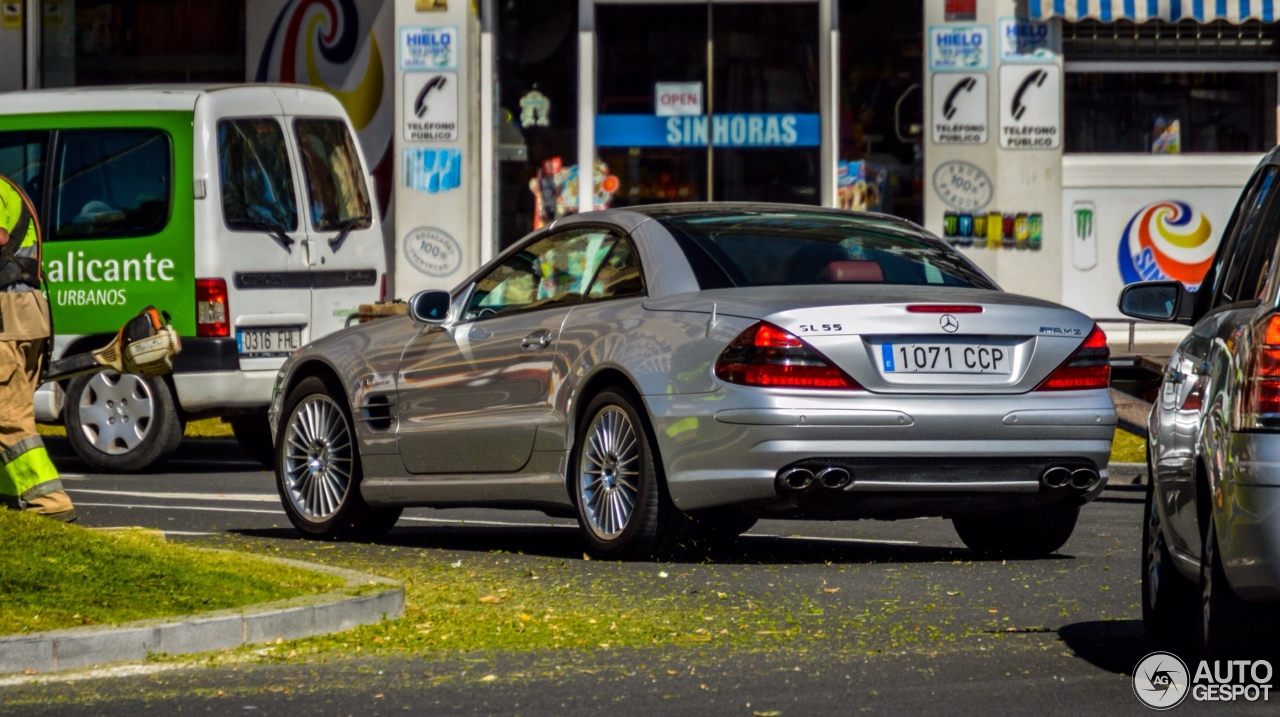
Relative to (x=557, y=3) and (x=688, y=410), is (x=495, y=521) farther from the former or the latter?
(x=557, y=3)

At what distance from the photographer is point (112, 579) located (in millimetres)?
7105

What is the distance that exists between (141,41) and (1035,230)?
849 cm

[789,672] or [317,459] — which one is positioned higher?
[317,459]

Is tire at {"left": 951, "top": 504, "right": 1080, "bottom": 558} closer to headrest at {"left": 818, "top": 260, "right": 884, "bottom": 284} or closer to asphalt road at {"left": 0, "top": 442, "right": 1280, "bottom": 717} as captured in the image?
asphalt road at {"left": 0, "top": 442, "right": 1280, "bottom": 717}

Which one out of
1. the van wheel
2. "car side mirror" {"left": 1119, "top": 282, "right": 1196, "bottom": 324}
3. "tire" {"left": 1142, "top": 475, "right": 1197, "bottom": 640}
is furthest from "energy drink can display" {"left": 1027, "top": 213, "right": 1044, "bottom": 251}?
"tire" {"left": 1142, "top": 475, "right": 1197, "bottom": 640}

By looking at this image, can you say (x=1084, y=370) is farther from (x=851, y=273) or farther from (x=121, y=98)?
(x=121, y=98)

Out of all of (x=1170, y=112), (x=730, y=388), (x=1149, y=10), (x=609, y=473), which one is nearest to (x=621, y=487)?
(x=609, y=473)

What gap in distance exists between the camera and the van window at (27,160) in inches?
546

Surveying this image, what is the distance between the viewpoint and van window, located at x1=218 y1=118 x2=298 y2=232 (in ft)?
44.5

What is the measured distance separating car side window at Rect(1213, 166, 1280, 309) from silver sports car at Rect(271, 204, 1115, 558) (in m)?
1.67

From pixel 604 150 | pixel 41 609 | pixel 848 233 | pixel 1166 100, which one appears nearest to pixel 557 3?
pixel 604 150

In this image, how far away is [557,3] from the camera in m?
20.2

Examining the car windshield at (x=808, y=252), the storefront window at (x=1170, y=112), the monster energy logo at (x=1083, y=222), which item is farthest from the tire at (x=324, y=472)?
the storefront window at (x=1170, y=112)

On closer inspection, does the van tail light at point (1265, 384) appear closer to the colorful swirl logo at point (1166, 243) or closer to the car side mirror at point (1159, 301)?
the car side mirror at point (1159, 301)
